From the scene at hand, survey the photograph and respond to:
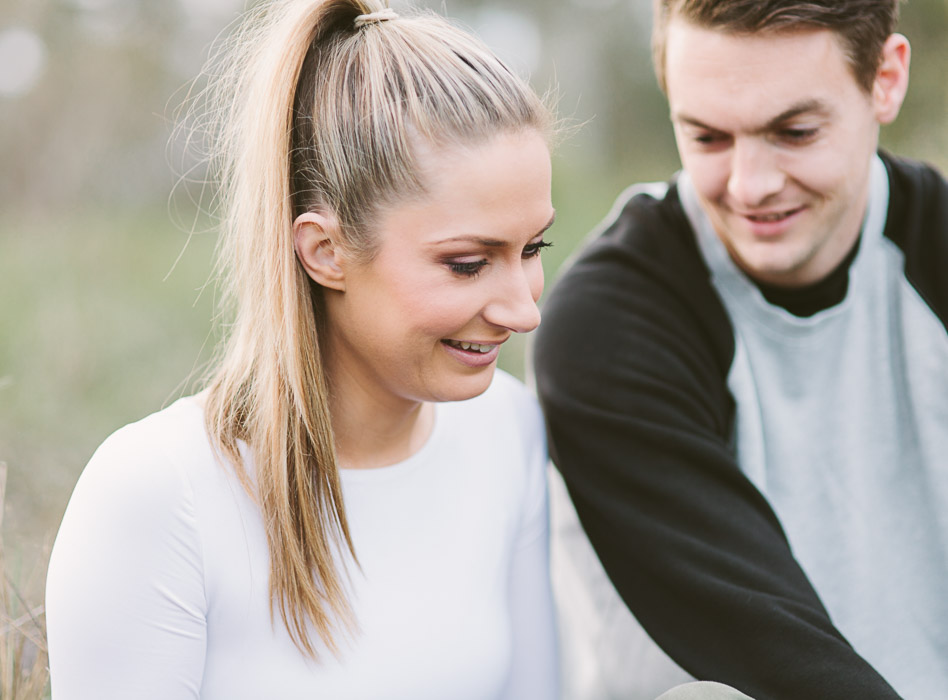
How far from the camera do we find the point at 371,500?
1.75 meters

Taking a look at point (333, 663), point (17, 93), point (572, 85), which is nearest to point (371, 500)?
point (333, 663)

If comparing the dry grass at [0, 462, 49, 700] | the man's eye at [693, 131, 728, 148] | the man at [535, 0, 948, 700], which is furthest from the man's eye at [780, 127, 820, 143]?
the dry grass at [0, 462, 49, 700]

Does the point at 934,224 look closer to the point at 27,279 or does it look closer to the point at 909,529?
the point at 909,529

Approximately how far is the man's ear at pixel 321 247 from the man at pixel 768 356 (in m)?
0.62

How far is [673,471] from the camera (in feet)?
6.48

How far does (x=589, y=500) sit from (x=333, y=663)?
0.63 meters

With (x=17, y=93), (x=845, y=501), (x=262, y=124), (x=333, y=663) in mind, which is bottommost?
(x=333, y=663)

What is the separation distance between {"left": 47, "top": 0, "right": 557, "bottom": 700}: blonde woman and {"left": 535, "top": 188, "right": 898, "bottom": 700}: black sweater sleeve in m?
0.36

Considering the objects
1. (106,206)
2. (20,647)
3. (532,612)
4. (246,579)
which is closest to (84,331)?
(106,206)

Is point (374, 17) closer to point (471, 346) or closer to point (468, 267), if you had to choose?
point (468, 267)

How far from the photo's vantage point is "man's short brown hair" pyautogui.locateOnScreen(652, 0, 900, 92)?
2.01 metres

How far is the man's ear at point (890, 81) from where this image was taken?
219 centimetres

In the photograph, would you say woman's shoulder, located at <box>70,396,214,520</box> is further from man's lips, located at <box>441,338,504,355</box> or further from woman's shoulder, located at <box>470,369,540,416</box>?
woman's shoulder, located at <box>470,369,540,416</box>

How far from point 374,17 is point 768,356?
110 cm
